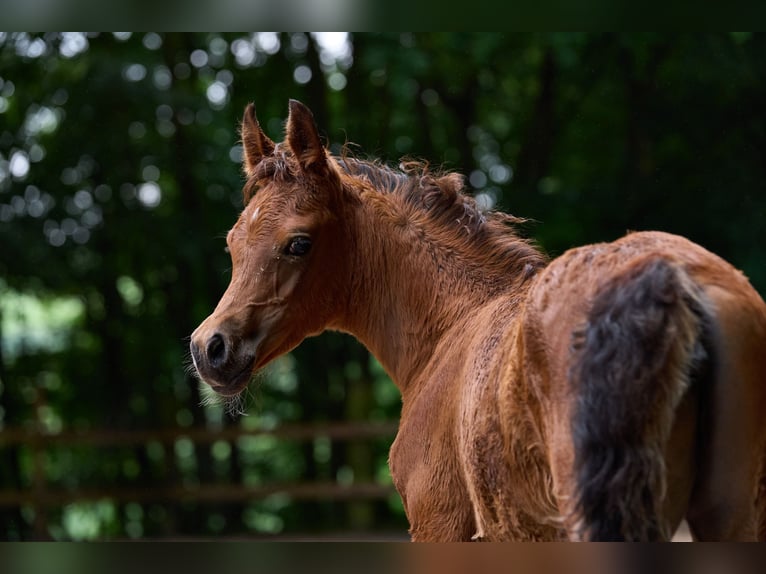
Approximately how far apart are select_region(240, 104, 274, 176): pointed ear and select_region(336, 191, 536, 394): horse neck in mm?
419

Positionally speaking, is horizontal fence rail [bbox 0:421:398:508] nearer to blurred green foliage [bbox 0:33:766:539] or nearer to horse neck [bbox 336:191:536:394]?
blurred green foliage [bbox 0:33:766:539]

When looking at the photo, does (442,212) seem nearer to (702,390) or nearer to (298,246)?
(298,246)

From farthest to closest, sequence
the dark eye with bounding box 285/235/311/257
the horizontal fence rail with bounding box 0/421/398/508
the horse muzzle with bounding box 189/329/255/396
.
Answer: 1. the horizontal fence rail with bounding box 0/421/398/508
2. the dark eye with bounding box 285/235/311/257
3. the horse muzzle with bounding box 189/329/255/396

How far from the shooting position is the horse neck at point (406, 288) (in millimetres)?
2775

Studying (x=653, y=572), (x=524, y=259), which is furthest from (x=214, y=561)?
(x=524, y=259)

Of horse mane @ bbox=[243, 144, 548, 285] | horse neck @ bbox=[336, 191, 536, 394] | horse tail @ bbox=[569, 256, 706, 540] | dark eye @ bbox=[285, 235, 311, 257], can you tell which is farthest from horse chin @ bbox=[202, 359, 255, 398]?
horse tail @ bbox=[569, 256, 706, 540]

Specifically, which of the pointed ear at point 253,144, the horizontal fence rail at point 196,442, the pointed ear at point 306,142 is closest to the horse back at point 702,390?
the pointed ear at point 306,142

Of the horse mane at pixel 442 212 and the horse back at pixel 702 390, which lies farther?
the horse mane at pixel 442 212

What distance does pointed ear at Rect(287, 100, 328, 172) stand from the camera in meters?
2.73

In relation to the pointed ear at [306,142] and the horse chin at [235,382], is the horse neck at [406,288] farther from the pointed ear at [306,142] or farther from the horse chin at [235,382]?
the horse chin at [235,382]

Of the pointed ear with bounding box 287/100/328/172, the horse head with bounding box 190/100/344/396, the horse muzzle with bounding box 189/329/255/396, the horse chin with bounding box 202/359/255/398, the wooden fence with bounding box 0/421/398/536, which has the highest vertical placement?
the pointed ear with bounding box 287/100/328/172

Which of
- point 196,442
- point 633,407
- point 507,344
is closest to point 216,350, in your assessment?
point 507,344

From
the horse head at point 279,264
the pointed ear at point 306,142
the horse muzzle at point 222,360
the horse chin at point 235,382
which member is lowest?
the horse chin at point 235,382

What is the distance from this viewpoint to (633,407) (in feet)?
5.20
